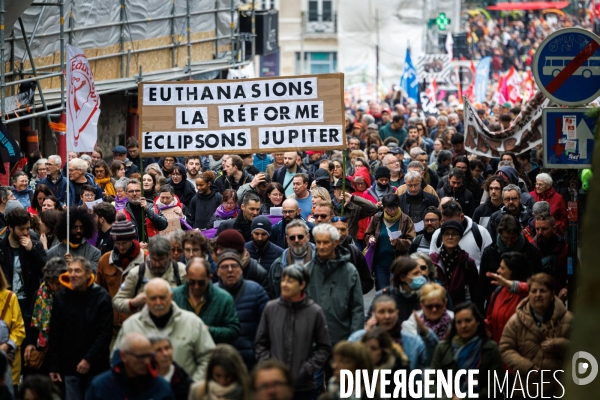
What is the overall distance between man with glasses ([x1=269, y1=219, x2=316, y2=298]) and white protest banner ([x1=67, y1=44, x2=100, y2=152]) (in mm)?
3426

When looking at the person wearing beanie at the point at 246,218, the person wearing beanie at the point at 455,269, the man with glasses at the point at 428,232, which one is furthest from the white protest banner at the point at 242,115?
the person wearing beanie at the point at 455,269

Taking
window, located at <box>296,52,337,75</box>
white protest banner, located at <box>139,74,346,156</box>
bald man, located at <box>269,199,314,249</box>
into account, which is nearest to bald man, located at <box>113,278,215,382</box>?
bald man, located at <box>269,199,314,249</box>

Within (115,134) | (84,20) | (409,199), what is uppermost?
(84,20)

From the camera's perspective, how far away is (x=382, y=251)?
37.3ft

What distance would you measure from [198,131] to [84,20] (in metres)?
12.5

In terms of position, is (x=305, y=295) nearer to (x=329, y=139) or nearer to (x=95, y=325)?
(x=95, y=325)

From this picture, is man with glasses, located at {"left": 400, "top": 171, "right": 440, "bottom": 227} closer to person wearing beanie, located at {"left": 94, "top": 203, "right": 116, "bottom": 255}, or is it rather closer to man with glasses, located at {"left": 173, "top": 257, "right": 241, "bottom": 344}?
person wearing beanie, located at {"left": 94, "top": 203, "right": 116, "bottom": 255}

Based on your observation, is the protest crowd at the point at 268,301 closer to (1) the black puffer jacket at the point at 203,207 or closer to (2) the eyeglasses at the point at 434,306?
(2) the eyeglasses at the point at 434,306

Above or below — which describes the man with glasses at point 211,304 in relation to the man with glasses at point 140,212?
below

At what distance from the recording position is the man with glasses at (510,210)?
468 inches

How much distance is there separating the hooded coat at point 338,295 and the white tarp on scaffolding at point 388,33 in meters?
50.7

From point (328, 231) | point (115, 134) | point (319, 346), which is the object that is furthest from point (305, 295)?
point (115, 134)

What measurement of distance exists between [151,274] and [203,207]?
16.7ft

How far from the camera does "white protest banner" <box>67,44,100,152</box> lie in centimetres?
1191
